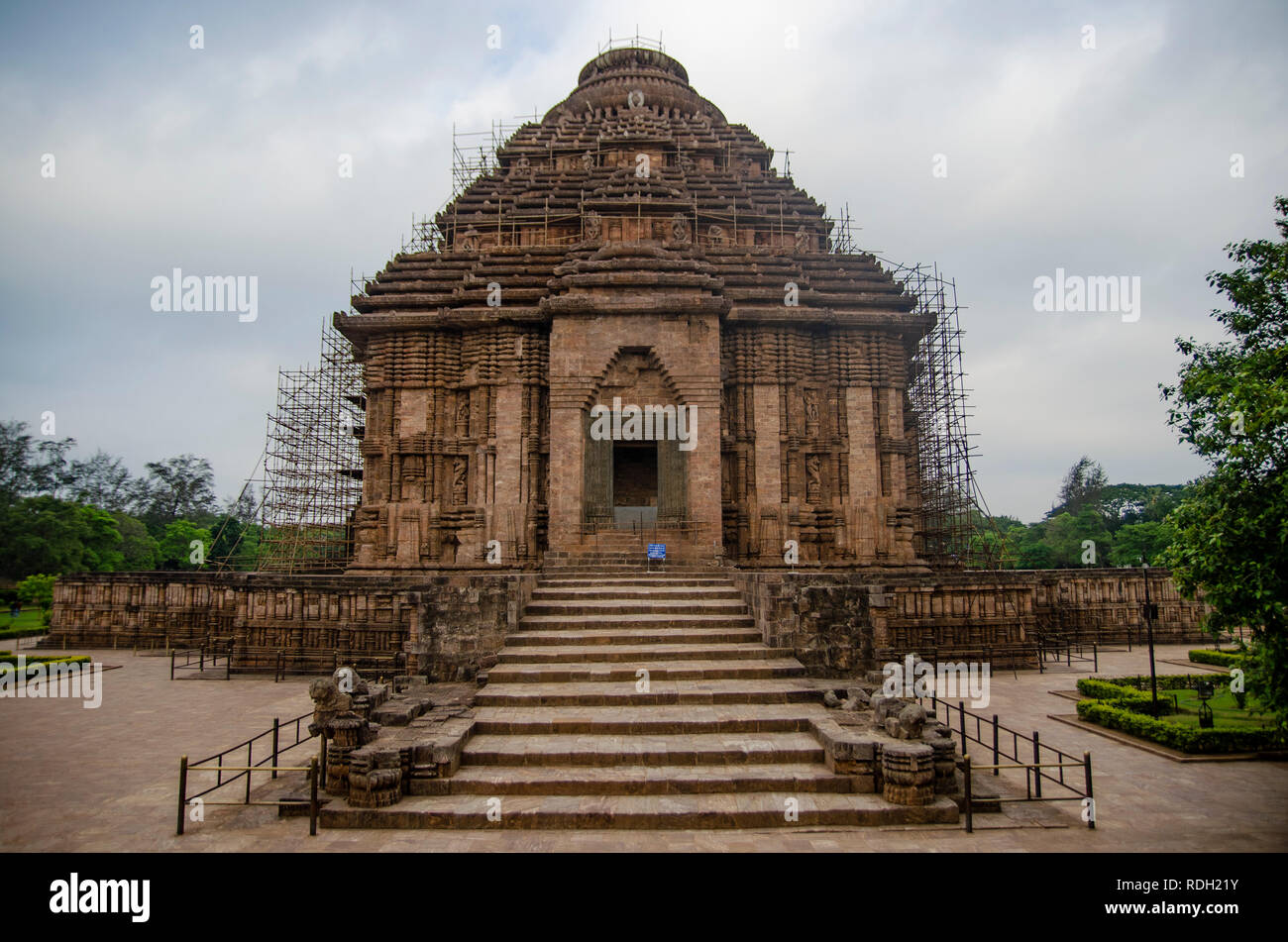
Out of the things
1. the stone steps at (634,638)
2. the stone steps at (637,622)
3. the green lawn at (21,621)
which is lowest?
the green lawn at (21,621)

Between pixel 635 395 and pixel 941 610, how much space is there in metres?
9.21

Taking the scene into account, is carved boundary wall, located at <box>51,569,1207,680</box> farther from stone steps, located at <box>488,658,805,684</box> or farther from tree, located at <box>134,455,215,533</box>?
tree, located at <box>134,455,215,533</box>

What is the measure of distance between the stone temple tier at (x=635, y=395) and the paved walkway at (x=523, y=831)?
8.43 m

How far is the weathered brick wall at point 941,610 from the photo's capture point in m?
11.5

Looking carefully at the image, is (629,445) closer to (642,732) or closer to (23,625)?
(642,732)

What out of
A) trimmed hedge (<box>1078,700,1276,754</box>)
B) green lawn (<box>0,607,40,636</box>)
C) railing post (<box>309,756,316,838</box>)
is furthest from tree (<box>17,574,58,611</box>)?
trimmed hedge (<box>1078,700,1276,754</box>)

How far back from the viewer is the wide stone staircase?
723 cm

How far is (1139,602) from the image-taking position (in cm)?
2102

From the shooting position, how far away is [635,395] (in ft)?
61.6

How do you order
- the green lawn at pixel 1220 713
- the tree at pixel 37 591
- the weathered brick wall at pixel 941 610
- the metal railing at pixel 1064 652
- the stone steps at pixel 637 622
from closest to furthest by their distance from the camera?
the green lawn at pixel 1220 713
the weathered brick wall at pixel 941 610
the stone steps at pixel 637 622
the metal railing at pixel 1064 652
the tree at pixel 37 591

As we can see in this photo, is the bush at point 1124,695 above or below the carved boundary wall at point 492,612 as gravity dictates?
below

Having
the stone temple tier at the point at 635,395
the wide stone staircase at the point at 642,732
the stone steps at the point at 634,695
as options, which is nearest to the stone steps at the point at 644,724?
the wide stone staircase at the point at 642,732

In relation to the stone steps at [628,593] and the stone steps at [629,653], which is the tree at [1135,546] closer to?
the stone steps at [628,593]

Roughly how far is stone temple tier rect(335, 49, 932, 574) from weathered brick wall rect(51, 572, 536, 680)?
287 cm
